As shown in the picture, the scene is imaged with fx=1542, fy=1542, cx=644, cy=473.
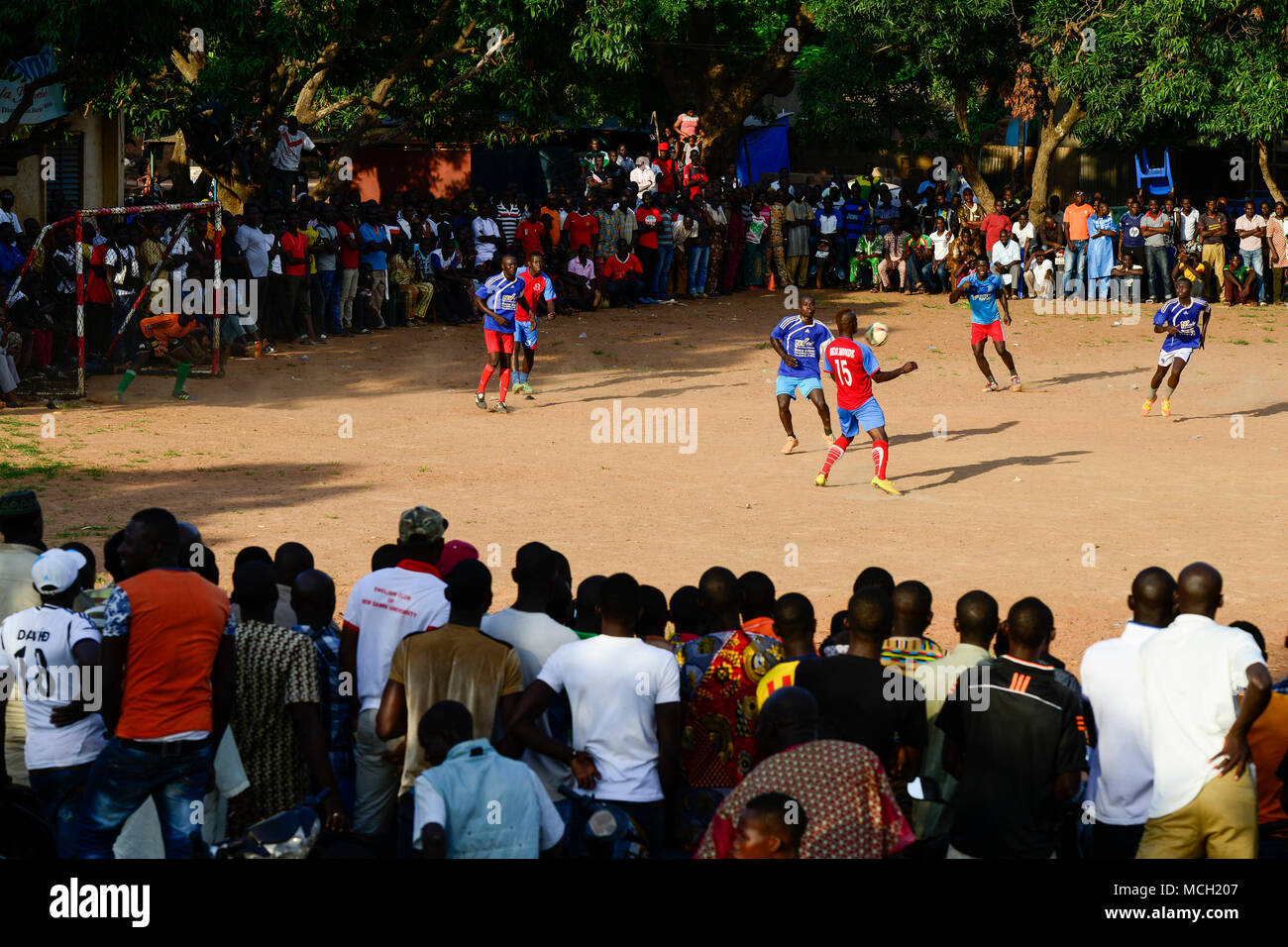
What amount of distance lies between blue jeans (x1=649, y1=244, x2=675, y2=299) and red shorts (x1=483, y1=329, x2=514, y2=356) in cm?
815

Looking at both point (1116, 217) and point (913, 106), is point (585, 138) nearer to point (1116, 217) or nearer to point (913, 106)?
point (913, 106)

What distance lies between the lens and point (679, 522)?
12.9 m

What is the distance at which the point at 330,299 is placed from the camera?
2211cm

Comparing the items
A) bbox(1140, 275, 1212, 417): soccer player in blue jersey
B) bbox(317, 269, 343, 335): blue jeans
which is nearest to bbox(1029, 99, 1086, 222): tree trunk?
bbox(1140, 275, 1212, 417): soccer player in blue jersey

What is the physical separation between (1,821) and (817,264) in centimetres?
2398

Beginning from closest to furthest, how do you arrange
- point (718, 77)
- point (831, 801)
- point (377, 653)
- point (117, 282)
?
point (831, 801) → point (377, 653) → point (117, 282) → point (718, 77)

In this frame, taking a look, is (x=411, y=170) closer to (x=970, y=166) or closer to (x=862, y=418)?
(x=970, y=166)

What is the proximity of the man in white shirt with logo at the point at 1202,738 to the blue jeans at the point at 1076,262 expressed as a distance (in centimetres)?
2322

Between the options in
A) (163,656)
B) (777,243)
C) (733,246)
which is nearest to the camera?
(163,656)

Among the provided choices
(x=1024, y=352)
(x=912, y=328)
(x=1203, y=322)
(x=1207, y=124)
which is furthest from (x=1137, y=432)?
(x=1207, y=124)

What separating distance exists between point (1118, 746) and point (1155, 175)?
2721 cm

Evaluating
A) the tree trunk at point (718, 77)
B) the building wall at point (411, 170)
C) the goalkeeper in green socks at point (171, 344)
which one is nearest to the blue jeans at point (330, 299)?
the goalkeeper in green socks at point (171, 344)

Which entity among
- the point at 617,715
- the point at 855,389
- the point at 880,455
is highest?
the point at 855,389

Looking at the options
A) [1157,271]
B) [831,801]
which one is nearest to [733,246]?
[1157,271]
